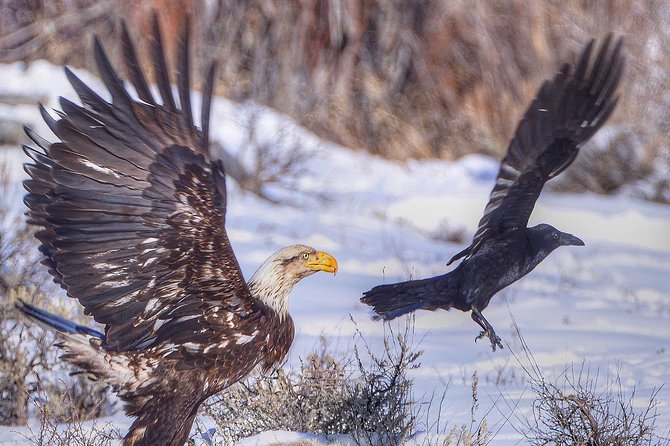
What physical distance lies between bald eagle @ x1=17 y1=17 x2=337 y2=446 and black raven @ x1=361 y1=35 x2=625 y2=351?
1.33 m

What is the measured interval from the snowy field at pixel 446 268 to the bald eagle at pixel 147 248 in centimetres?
54

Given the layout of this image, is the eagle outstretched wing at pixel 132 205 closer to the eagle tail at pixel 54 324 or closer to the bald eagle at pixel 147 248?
the bald eagle at pixel 147 248

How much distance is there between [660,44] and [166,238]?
1421 centimetres

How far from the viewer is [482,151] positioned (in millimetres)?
21016

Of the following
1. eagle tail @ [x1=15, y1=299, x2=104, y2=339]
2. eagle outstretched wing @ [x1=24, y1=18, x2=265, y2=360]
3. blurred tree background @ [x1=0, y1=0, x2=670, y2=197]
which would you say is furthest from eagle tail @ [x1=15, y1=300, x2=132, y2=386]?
blurred tree background @ [x1=0, y1=0, x2=670, y2=197]

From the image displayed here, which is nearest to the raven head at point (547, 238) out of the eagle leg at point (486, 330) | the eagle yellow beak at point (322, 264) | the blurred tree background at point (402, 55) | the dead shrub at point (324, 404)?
the eagle leg at point (486, 330)

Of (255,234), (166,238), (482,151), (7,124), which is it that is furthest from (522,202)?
(482,151)

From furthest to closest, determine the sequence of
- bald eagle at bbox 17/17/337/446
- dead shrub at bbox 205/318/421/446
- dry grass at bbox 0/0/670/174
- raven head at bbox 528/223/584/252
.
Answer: dry grass at bbox 0/0/670/174 → raven head at bbox 528/223/584/252 → dead shrub at bbox 205/318/421/446 → bald eagle at bbox 17/17/337/446

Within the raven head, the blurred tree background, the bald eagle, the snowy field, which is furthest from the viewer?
the blurred tree background

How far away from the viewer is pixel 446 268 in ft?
37.7

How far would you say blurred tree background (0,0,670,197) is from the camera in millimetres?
18219

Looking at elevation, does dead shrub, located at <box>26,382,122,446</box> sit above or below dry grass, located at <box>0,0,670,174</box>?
below

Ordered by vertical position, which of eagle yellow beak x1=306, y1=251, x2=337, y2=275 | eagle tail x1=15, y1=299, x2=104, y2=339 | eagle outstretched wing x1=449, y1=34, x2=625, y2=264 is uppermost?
eagle outstretched wing x1=449, y1=34, x2=625, y2=264

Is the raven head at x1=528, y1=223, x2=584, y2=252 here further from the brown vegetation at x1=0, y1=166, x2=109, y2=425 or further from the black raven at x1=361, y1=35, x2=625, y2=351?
the brown vegetation at x1=0, y1=166, x2=109, y2=425
